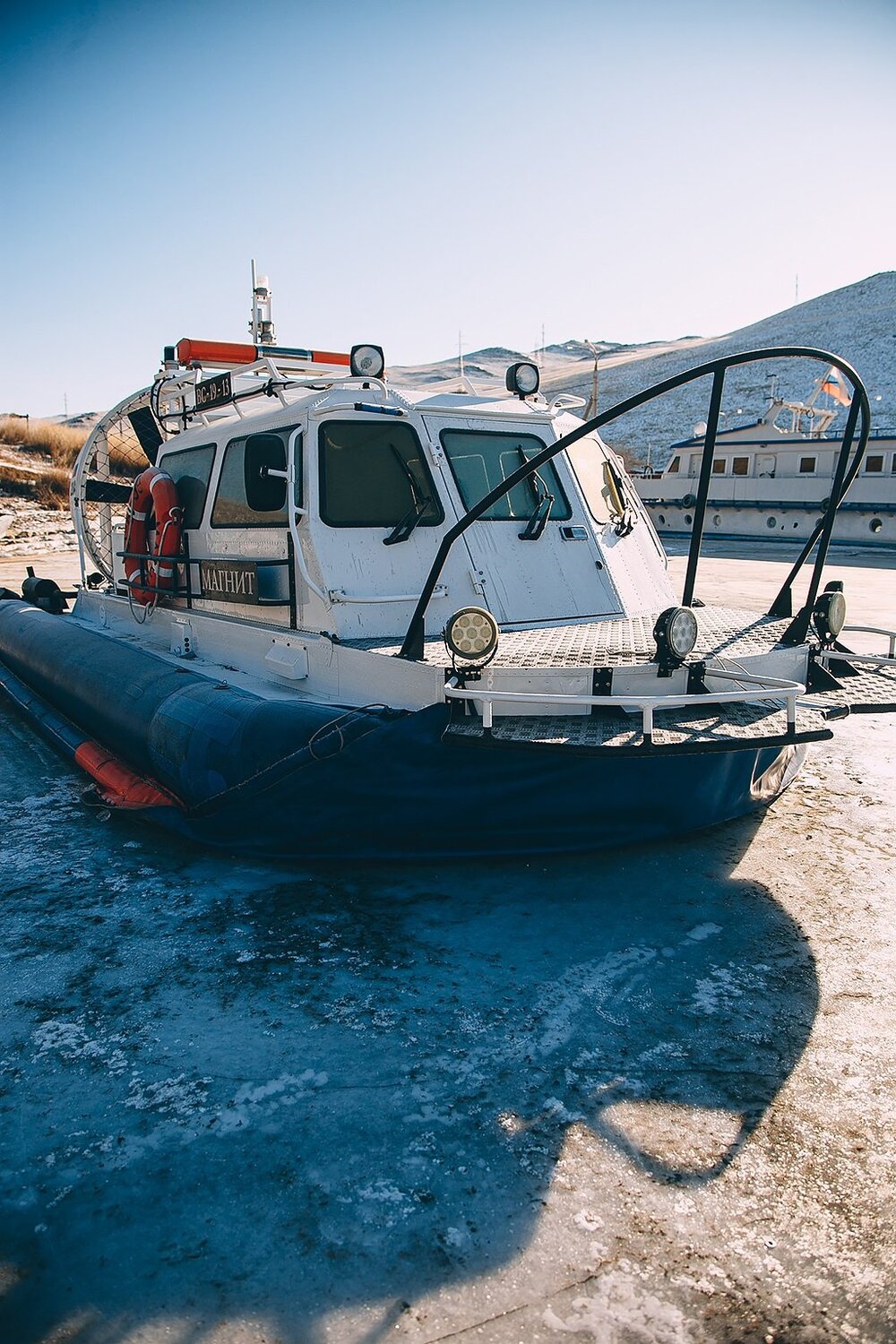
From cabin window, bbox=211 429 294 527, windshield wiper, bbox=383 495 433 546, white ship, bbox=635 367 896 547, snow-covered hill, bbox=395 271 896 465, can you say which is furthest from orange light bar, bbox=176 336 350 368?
snow-covered hill, bbox=395 271 896 465

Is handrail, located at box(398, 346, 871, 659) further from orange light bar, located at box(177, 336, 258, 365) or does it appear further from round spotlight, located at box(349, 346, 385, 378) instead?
orange light bar, located at box(177, 336, 258, 365)

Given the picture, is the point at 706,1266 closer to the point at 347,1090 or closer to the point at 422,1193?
the point at 422,1193

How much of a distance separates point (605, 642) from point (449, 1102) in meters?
2.25

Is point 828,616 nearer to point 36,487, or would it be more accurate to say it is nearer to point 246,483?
point 246,483

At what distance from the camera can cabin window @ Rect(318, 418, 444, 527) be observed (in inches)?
191

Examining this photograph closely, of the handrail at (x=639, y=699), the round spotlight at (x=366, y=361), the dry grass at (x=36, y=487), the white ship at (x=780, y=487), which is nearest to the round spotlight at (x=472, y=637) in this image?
the handrail at (x=639, y=699)

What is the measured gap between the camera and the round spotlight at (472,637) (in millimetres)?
3689

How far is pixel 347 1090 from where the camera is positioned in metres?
2.74

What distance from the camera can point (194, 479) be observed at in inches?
250

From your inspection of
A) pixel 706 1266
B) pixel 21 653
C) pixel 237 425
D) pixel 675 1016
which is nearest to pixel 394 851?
pixel 675 1016

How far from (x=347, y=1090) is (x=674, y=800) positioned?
6.46ft

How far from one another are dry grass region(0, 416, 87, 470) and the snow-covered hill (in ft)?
69.1

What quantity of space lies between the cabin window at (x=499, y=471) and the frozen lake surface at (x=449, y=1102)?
1.94 metres

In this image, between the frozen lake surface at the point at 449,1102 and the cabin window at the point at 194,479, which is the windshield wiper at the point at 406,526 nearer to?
the frozen lake surface at the point at 449,1102
